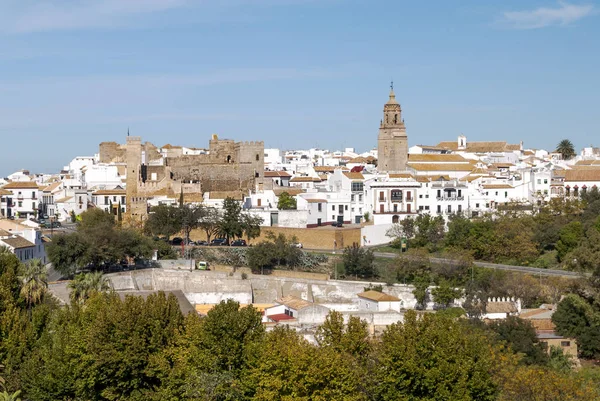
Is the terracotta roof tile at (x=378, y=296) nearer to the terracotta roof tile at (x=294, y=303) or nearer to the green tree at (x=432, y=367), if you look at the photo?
the terracotta roof tile at (x=294, y=303)

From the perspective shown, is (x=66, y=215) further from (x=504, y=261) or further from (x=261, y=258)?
(x=504, y=261)

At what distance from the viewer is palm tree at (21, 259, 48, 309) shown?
36.8 meters

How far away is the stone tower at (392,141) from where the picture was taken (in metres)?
71.3

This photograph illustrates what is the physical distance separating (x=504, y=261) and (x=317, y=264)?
30.2 feet

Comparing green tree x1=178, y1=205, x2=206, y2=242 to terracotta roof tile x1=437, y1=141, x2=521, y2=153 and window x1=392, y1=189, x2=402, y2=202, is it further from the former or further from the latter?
terracotta roof tile x1=437, y1=141, x2=521, y2=153

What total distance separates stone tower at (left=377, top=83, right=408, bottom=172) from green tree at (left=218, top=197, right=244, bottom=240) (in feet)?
49.3

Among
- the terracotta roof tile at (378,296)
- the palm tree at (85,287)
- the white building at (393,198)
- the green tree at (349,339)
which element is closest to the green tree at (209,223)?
the white building at (393,198)

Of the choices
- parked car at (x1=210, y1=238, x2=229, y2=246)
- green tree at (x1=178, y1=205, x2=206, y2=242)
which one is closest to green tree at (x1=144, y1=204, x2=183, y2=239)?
green tree at (x1=178, y1=205, x2=206, y2=242)

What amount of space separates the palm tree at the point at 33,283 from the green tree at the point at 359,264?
58.0 ft

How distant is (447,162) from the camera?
72.0 metres

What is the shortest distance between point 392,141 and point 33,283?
38080mm

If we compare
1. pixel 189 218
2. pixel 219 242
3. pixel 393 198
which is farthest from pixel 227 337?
pixel 393 198

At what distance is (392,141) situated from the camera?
234 ft

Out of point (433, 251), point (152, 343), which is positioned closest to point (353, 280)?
point (433, 251)
